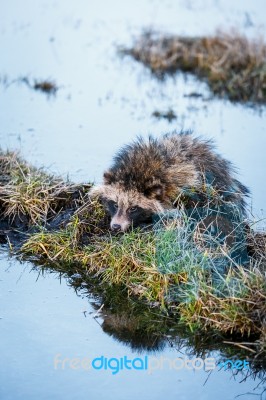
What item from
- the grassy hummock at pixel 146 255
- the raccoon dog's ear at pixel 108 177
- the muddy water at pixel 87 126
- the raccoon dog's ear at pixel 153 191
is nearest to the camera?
the muddy water at pixel 87 126

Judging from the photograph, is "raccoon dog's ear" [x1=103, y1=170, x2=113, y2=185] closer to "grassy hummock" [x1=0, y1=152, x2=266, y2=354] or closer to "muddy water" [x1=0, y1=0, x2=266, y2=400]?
"grassy hummock" [x1=0, y1=152, x2=266, y2=354]

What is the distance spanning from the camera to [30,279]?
335 inches

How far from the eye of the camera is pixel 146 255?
827 cm

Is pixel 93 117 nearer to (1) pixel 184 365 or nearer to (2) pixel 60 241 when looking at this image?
(2) pixel 60 241

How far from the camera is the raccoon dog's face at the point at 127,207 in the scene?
878cm

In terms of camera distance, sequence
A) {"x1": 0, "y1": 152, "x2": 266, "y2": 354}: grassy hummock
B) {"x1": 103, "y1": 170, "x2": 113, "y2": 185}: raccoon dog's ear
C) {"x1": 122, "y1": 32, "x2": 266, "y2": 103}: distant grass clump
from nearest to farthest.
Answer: {"x1": 0, "y1": 152, "x2": 266, "y2": 354}: grassy hummock
{"x1": 103, "y1": 170, "x2": 113, "y2": 185}: raccoon dog's ear
{"x1": 122, "y1": 32, "x2": 266, "y2": 103}: distant grass clump

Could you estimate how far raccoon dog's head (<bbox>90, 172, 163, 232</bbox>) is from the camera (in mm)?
8766

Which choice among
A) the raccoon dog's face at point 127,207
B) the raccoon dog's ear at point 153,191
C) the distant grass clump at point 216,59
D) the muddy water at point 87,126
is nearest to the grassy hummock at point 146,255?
the raccoon dog's face at point 127,207

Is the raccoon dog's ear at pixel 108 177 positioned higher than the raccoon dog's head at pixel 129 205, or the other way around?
the raccoon dog's ear at pixel 108 177

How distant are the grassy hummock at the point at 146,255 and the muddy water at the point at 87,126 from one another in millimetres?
354

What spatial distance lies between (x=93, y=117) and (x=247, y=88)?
3244 mm

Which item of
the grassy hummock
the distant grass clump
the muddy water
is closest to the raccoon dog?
the grassy hummock

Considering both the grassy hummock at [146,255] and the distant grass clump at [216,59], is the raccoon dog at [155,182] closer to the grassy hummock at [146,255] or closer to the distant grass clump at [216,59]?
the grassy hummock at [146,255]

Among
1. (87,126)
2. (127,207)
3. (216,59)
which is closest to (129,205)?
(127,207)
